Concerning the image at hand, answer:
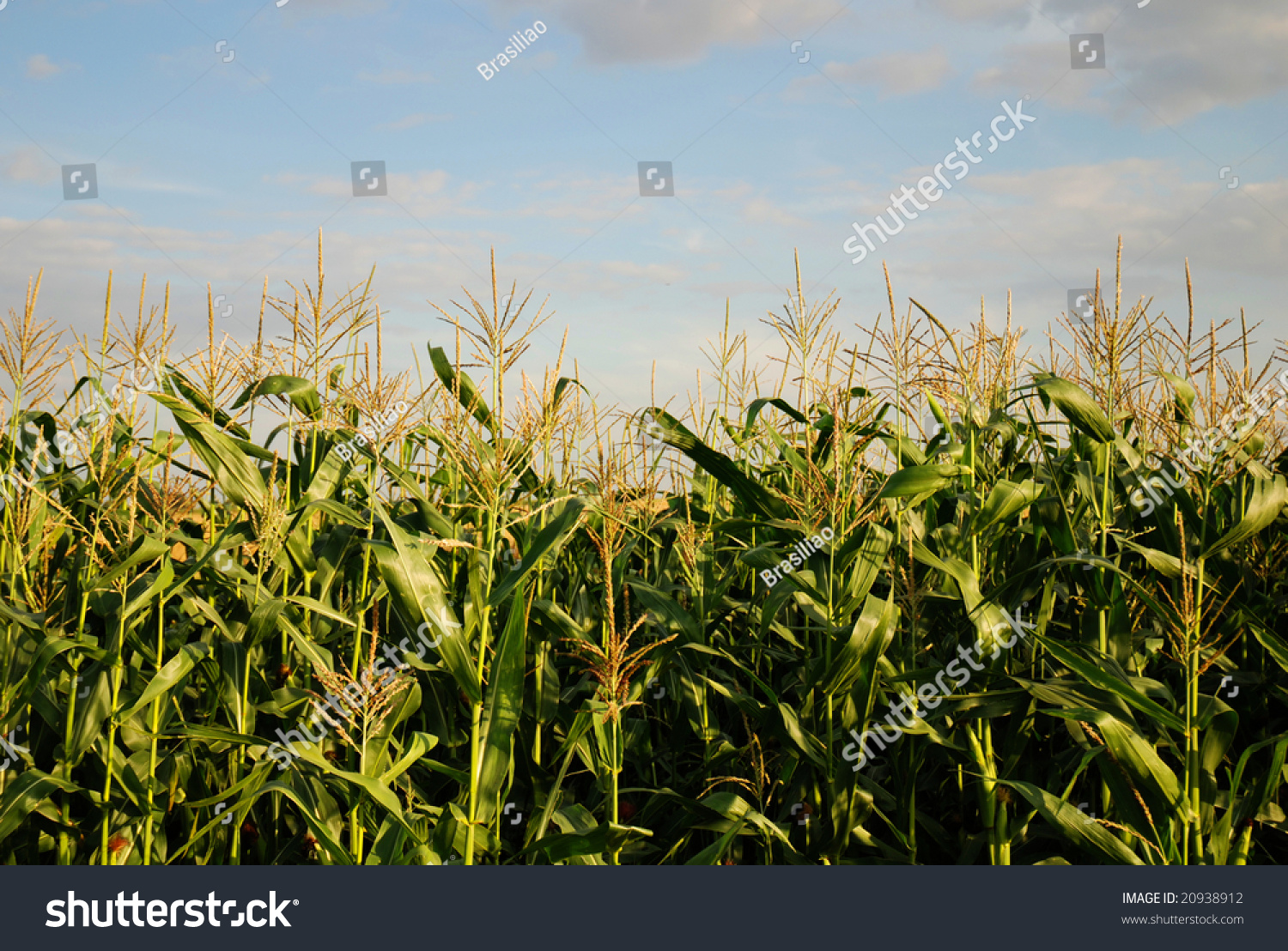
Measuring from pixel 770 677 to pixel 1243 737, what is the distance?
2065mm

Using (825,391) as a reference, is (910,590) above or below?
below

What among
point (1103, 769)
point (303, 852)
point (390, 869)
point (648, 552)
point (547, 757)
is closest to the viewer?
point (390, 869)

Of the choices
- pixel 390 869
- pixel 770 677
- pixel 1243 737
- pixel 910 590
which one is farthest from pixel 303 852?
pixel 1243 737

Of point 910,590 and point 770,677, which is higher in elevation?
point 910,590

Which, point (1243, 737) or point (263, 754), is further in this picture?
point (1243, 737)

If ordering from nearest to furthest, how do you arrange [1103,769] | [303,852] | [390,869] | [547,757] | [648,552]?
[390,869] → [1103,769] → [303,852] → [547,757] → [648,552]

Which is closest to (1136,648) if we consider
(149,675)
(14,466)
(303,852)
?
(303,852)

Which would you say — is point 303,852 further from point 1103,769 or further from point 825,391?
point 1103,769

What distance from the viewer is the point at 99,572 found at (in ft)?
11.1

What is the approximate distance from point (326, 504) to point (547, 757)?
1459 mm

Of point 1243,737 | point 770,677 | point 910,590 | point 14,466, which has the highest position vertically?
point 14,466

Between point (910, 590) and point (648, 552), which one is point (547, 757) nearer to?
point (648, 552)

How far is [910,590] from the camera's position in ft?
10.3

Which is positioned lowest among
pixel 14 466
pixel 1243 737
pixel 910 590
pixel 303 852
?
pixel 303 852
